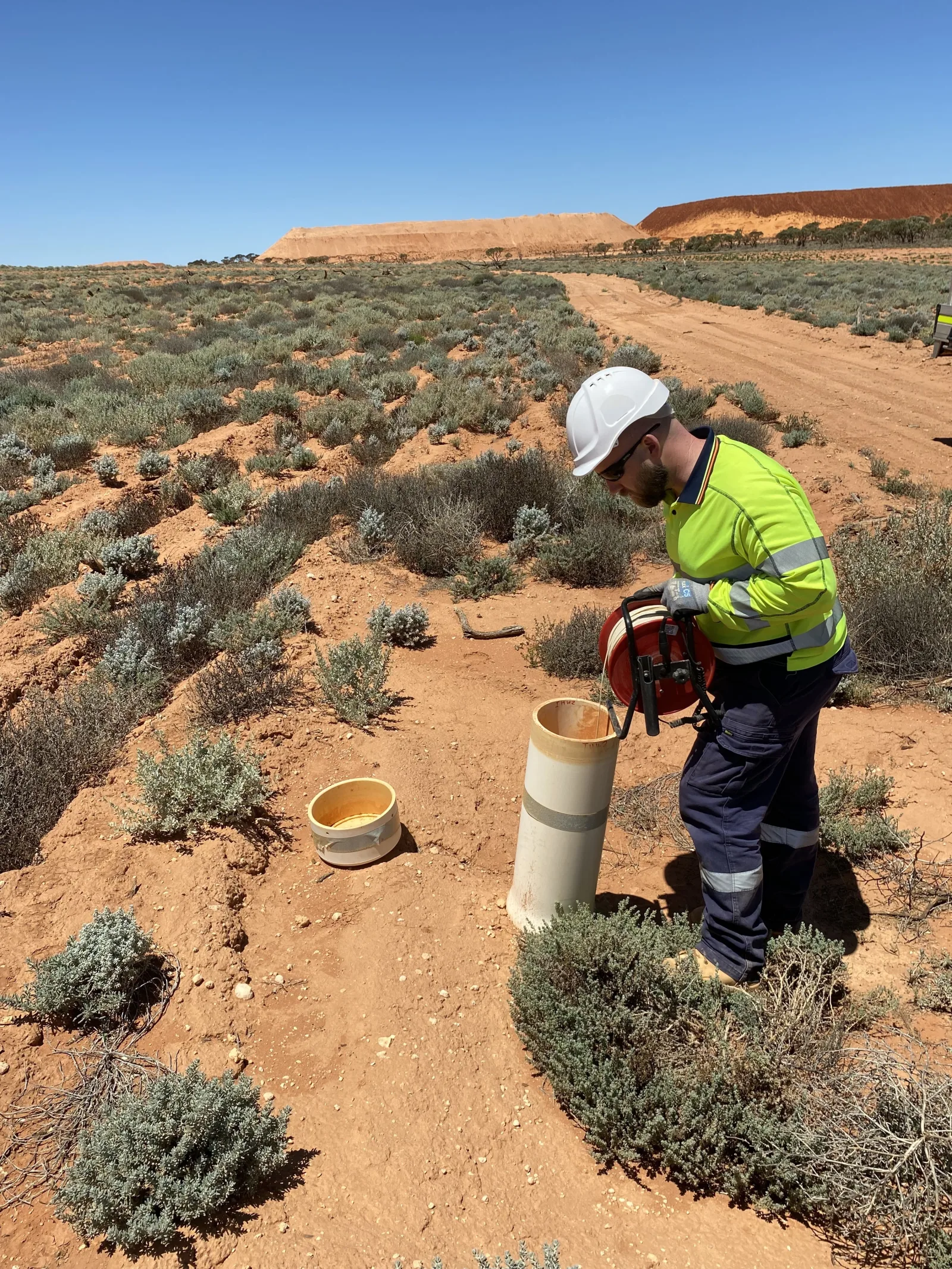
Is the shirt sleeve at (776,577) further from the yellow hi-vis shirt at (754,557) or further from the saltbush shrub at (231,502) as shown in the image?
the saltbush shrub at (231,502)

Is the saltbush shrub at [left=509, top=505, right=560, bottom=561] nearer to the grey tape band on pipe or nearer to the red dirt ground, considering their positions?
the red dirt ground

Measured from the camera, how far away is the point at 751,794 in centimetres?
266

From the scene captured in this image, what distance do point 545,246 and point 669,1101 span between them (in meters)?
101

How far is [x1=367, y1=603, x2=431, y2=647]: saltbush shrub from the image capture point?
5707 mm

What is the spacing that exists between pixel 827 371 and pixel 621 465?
1473 cm

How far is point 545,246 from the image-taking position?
8956 cm

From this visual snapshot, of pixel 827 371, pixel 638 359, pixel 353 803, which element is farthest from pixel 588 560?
pixel 827 371

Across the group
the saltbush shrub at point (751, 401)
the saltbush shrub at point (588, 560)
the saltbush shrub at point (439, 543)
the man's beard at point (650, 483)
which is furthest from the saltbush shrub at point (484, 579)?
the saltbush shrub at point (751, 401)

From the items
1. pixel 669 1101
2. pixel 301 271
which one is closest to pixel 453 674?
pixel 669 1101

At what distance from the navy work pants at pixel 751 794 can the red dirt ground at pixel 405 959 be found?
678mm

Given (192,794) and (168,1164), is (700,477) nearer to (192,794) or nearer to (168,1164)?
(168,1164)

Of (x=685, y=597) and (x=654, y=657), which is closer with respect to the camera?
(x=685, y=597)

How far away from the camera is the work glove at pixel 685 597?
236cm

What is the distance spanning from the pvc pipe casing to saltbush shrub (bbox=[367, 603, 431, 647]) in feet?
9.22
